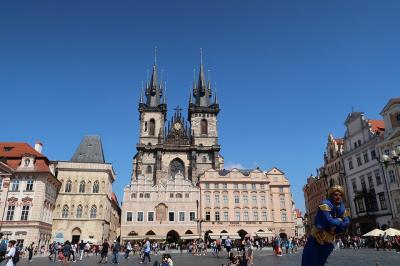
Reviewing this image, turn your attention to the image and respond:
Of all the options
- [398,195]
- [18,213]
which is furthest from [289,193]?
[18,213]

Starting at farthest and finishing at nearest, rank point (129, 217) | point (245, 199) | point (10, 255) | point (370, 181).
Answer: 1. point (245, 199)
2. point (129, 217)
3. point (370, 181)
4. point (10, 255)

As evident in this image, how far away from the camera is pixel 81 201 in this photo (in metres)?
47.6

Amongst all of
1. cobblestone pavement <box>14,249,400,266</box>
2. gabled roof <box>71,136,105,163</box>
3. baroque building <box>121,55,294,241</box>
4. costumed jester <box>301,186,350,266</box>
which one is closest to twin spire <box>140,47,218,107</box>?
baroque building <box>121,55,294,241</box>

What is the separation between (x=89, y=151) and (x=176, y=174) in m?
14.7

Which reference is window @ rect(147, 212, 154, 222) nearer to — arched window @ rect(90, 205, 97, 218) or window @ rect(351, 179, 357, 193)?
arched window @ rect(90, 205, 97, 218)

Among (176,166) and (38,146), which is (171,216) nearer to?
(176,166)

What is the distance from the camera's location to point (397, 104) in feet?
128

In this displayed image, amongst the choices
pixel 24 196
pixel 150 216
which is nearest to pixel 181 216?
pixel 150 216

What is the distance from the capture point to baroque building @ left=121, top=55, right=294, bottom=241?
5188cm

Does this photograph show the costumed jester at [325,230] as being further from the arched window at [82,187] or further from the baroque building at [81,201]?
the arched window at [82,187]

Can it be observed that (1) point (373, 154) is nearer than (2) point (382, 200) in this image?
No

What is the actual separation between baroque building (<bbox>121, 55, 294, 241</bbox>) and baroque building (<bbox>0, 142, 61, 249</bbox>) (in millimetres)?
13821

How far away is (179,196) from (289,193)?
19702mm

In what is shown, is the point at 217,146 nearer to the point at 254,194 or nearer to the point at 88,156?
the point at 254,194
